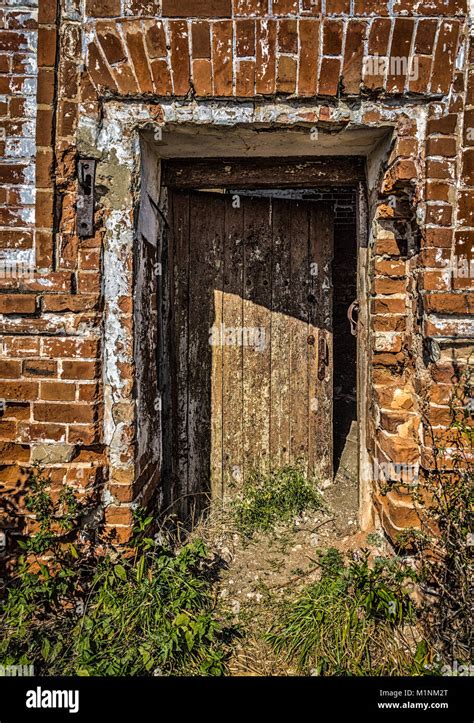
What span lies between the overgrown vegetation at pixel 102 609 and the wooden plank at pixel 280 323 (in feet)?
4.34

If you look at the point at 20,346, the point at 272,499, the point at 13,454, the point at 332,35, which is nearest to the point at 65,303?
the point at 20,346

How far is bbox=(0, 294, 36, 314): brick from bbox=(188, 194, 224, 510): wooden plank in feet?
4.27

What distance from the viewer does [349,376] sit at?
4285 millimetres

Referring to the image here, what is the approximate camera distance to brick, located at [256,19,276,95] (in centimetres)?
225

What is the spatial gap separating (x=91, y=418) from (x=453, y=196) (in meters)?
2.03

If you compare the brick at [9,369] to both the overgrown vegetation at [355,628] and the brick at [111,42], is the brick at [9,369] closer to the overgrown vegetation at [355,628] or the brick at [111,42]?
the brick at [111,42]

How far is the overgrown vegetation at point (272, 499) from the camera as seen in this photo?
3311 millimetres

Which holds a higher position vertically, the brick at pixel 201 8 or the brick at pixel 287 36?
the brick at pixel 201 8

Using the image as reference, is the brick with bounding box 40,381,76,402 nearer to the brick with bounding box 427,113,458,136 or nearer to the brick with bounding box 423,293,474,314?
the brick with bounding box 423,293,474,314

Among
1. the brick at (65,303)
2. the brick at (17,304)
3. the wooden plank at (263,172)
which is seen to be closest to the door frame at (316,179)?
the wooden plank at (263,172)

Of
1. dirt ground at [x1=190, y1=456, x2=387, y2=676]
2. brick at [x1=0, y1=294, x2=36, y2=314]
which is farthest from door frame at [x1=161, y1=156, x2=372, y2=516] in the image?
brick at [x1=0, y1=294, x2=36, y2=314]

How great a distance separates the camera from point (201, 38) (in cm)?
225
